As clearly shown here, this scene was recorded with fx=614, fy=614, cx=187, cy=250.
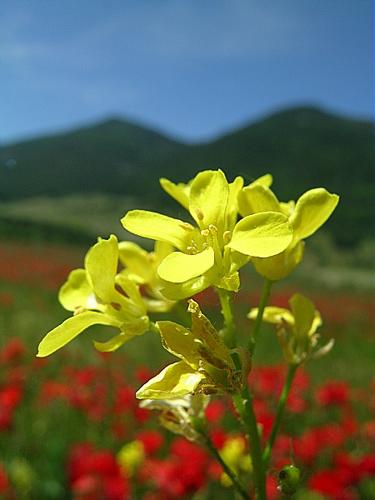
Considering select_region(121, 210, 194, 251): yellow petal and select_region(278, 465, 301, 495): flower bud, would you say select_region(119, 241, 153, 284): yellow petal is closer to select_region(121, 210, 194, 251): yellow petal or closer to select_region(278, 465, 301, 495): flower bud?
select_region(121, 210, 194, 251): yellow petal

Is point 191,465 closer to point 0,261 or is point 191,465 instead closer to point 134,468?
point 134,468

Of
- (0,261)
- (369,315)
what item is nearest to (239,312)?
(369,315)

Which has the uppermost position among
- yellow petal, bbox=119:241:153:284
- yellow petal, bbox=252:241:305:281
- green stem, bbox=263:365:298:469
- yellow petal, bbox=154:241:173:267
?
yellow petal, bbox=252:241:305:281

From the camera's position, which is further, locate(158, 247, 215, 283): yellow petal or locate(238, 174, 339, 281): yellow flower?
locate(238, 174, 339, 281): yellow flower

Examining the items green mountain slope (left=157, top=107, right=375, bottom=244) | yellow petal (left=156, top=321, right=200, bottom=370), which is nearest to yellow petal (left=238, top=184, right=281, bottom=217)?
yellow petal (left=156, top=321, right=200, bottom=370)

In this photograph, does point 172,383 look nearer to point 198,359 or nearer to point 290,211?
point 198,359

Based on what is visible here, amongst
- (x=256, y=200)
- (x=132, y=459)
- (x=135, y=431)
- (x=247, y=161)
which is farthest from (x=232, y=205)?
(x=247, y=161)

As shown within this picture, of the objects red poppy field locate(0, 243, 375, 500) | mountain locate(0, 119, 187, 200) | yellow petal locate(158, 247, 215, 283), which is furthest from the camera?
mountain locate(0, 119, 187, 200)

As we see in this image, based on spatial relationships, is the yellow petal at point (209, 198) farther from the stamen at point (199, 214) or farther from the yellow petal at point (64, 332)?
the yellow petal at point (64, 332)
